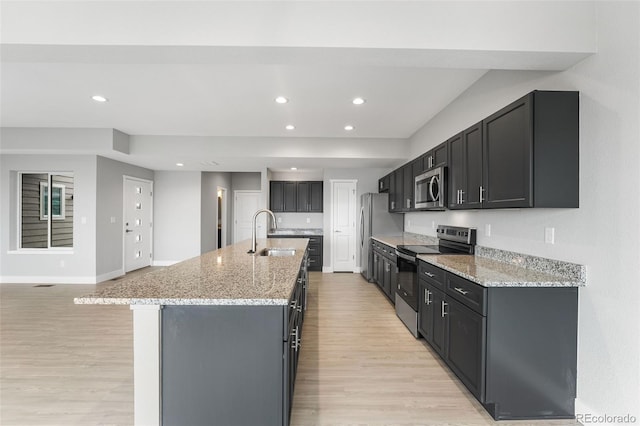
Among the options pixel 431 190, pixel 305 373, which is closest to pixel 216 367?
pixel 305 373

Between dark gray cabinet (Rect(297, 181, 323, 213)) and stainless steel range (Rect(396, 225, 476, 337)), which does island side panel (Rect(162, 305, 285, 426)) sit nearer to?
stainless steel range (Rect(396, 225, 476, 337))

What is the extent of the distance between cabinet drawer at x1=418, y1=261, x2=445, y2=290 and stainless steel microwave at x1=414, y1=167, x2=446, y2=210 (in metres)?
0.74

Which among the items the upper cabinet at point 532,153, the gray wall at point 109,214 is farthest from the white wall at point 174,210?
the upper cabinet at point 532,153

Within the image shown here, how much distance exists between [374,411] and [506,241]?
1.76 metres

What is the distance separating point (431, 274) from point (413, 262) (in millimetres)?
476

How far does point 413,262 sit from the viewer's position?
10.8 feet

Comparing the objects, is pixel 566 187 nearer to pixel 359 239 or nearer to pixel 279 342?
pixel 279 342

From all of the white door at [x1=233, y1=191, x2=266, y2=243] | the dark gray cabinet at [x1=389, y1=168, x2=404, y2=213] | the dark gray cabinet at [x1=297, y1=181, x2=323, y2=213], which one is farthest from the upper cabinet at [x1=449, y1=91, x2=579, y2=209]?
the white door at [x1=233, y1=191, x2=266, y2=243]

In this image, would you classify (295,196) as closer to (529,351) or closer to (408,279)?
(408,279)

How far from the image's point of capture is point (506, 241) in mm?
2707

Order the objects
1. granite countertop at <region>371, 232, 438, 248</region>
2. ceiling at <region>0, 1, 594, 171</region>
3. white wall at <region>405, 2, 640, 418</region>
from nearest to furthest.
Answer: white wall at <region>405, 2, 640, 418</region>
ceiling at <region>0, 1, 594, 171</region>
granite countertop at <region>371, 232, 438, 248</region>

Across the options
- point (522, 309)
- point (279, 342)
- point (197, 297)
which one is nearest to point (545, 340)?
point (522, 309)

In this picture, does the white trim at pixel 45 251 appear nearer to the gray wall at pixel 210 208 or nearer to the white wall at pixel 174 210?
the white wall at pixel 174 210

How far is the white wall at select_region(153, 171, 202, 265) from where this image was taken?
752 centimetres
